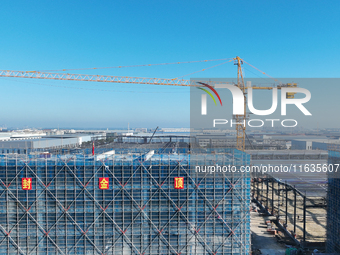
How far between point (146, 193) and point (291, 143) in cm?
6634

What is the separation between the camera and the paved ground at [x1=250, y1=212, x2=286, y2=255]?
1794 centimetres

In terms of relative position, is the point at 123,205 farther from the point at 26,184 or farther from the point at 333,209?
the point at 333,209

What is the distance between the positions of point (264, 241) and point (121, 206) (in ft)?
42.5

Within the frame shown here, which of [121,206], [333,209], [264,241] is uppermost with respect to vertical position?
[121,206]

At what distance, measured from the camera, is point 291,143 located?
227 feet

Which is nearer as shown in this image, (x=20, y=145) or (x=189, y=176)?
(x=189, y=176)

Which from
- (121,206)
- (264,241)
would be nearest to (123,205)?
(121,206)

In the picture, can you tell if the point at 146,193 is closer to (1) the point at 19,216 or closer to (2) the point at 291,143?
(1) the point at 19,216

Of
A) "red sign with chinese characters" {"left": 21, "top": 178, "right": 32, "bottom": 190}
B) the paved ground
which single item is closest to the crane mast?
the paved ground

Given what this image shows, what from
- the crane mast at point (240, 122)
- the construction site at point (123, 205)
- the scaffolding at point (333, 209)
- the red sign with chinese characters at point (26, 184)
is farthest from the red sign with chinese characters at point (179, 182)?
the crane mast at point (240, 122)

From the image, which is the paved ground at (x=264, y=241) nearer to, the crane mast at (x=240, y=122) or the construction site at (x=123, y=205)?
the construction site at (x=123, y=205)

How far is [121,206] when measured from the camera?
15312mm

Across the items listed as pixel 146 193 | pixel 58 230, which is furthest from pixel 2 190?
pixel 146 193

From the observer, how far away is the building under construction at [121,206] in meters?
15.0
